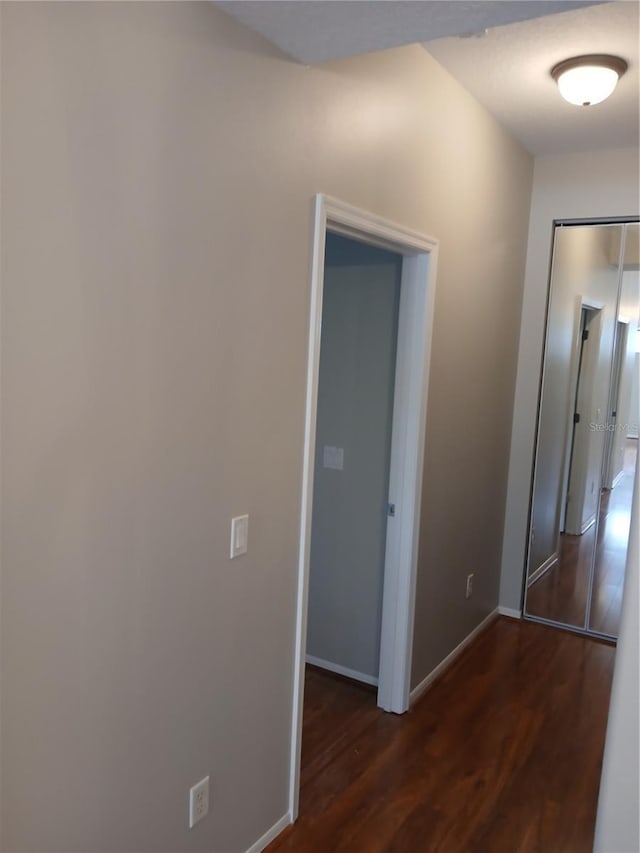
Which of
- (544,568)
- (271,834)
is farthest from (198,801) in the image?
(544,568)

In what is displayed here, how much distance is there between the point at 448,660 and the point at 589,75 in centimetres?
281

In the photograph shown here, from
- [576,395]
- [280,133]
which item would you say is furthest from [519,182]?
[280,133]

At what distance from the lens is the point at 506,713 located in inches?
122

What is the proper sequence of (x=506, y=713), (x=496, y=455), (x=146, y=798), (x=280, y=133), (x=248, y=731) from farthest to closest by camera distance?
(x=496, y=455) < (x=506, y=713) < (x=248, y=731) < (x=280, y=133) < (x=146, y=798)

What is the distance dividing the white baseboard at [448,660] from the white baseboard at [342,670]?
0.67 ft

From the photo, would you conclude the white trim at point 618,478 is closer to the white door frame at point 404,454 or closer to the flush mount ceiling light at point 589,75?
the white door frame at point 404,454

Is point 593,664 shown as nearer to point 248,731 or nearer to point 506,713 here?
point 506,713

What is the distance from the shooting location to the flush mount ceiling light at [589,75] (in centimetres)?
260

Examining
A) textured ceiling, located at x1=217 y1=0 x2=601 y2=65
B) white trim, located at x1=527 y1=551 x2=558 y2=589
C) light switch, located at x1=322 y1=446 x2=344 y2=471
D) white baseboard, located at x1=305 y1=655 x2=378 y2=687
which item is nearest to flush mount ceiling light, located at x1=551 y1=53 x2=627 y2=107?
textured ceiling, located at x1=217 y1=0 x2=601 y2=65

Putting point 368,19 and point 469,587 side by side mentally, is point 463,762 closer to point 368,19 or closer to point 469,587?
point 469,587

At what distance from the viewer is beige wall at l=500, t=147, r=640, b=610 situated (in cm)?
375

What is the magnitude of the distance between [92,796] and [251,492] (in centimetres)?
85

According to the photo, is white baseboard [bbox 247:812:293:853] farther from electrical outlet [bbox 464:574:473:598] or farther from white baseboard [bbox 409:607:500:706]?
electrical outlet [bbox 464:574:473:598]

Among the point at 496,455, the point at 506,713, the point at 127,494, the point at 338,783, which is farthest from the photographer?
the point at 496,455
